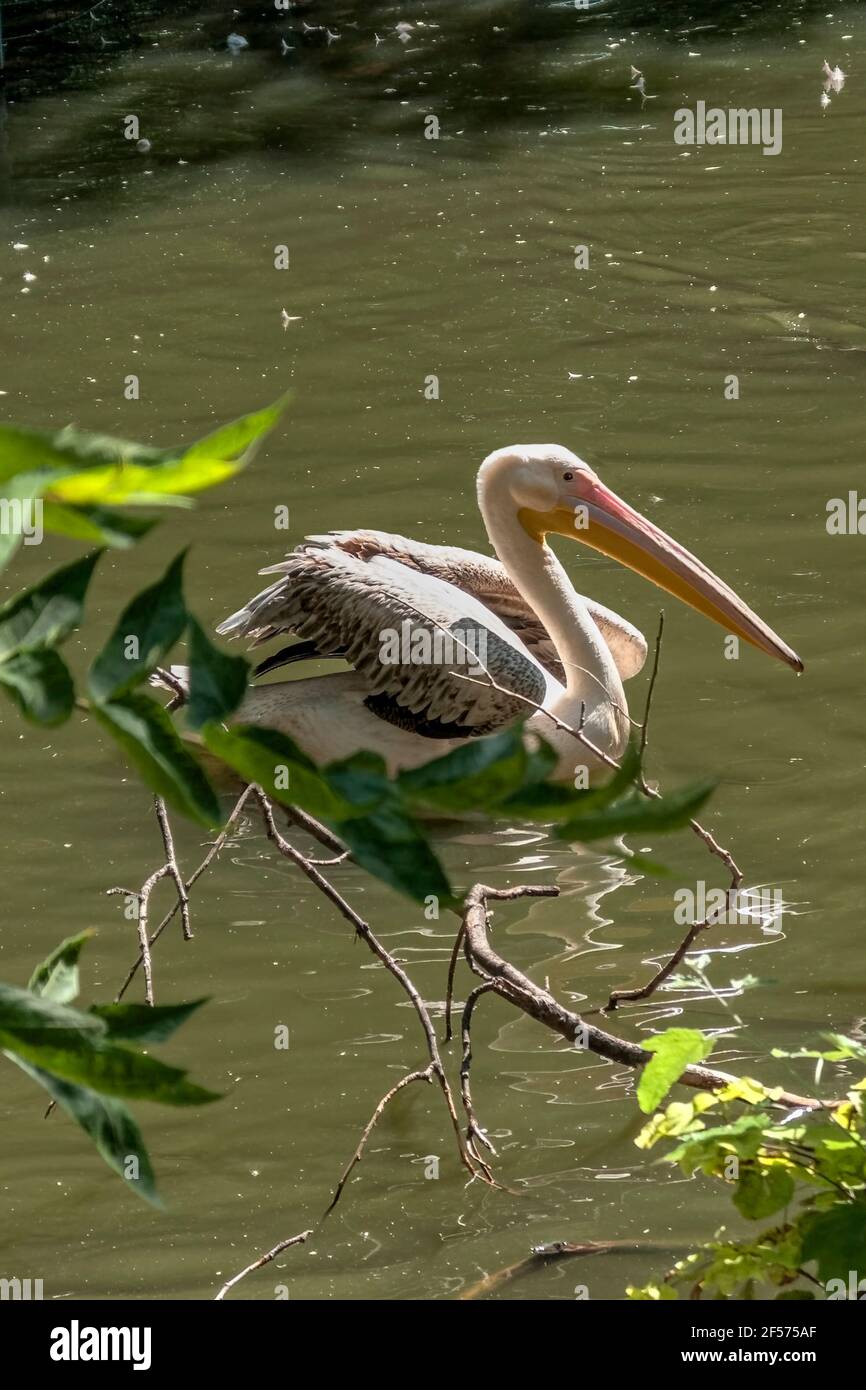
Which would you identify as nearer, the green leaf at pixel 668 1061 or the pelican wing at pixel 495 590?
the green leaf at pixel 668 1061

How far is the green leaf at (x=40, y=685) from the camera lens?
2.45ft

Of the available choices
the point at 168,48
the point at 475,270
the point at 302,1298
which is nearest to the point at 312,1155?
the point at 302,1298

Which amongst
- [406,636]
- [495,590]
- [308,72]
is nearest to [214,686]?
[406,636]

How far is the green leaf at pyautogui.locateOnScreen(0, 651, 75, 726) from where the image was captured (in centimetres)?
75

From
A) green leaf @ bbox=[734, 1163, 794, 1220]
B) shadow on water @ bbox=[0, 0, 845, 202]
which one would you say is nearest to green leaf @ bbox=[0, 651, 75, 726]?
green leaf @ bbox=[734, 1163, 794, 1220]

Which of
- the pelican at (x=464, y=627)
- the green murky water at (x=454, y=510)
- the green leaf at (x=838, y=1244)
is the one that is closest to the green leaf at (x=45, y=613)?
the green murky water at (x=454, y=510)

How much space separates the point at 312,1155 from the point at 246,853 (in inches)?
58.9

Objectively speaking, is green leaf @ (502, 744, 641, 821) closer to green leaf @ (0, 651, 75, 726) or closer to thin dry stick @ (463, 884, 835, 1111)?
green leaf @ (0, 651, 75, 726)

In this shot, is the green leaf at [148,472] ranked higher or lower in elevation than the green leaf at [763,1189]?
higher

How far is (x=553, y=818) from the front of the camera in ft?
2.22

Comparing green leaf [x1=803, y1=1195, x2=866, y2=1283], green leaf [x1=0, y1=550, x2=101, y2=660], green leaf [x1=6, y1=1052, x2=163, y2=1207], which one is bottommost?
green leaf [x1=803, y1=1195, x2=866, y2=1283]

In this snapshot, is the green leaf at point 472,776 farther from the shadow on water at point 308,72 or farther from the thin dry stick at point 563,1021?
the shadow on water at point 308,72

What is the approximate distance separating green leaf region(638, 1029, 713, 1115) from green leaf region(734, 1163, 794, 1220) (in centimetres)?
16

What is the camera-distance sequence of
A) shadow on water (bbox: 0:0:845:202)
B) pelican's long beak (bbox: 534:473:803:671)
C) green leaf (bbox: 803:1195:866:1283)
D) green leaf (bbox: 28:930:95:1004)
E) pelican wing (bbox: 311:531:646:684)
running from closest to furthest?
green leaf (bbox: 28:930:95:1004), green leaf (bbox: 803:1195:866:1283), pelican's long beak (bbox: 534:473:803:671), pelican wing (bbox: 311:531:646:684), shadow on water (bbox: 0:0:845:202)
